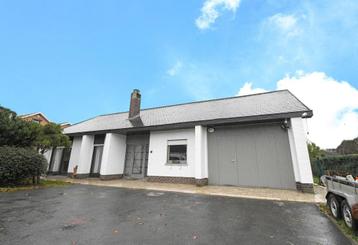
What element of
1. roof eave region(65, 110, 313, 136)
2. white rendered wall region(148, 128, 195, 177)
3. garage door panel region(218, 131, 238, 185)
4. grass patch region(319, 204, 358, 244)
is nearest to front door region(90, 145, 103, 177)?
roof eave region(65, 110, 313, 136)

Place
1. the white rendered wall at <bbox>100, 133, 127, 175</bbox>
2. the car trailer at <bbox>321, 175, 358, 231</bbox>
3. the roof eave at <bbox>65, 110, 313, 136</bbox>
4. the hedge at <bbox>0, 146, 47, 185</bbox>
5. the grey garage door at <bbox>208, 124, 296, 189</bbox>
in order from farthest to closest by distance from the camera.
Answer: the white rendered wall at <bbox>100, 133, 127, 175</bbox> → the grey garage door at <bbox>208, 124, 296, 189</bbox> → the hedge at <bbox>0, 146, 47, 185</bbox> → the roof eave at <bbox>65, 110, 313, 136</bbox> → the car trailer at <bbox>321, 175, 358, 231</bbox>

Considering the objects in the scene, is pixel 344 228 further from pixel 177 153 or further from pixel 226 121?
pixel 177 153

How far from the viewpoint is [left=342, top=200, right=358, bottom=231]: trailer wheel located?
2.76 metres

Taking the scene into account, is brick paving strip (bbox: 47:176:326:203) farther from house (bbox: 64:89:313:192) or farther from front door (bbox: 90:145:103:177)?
front door (bbox: 90:145:103:177)

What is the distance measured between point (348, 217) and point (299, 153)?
390cm

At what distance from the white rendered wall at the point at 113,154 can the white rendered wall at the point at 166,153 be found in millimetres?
2610

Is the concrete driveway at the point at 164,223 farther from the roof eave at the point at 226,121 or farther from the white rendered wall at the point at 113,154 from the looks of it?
the white rendered wall at the point at 113,154

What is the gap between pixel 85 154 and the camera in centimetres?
1115

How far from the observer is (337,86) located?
14320 mm

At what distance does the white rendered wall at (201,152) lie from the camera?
788cm

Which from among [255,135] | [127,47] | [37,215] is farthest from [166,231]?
[127,47]

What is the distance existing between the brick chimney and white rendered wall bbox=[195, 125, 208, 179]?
21.5 feet

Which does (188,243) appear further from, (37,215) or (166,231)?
(37,215)

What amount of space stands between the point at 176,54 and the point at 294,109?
30.6 feet
